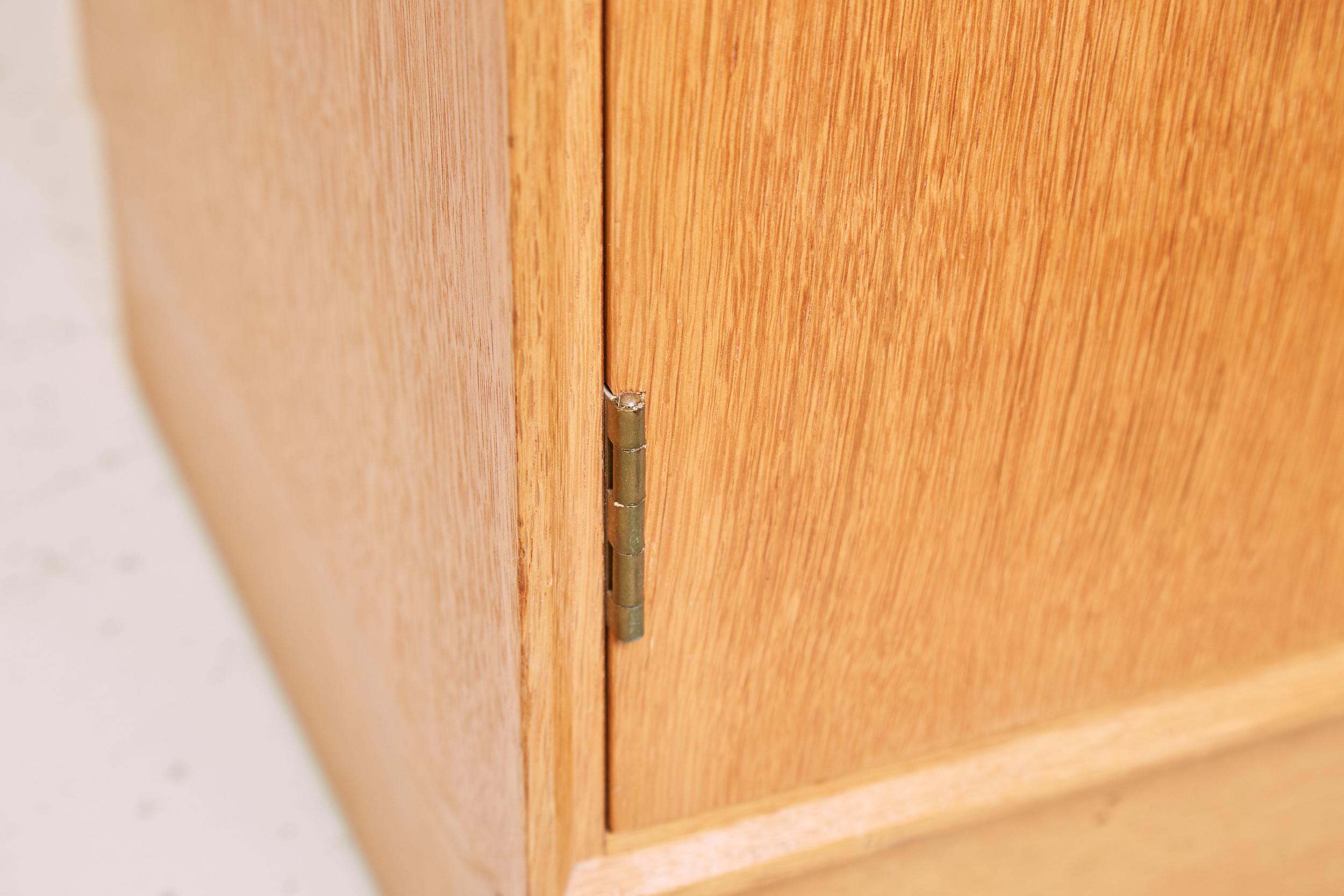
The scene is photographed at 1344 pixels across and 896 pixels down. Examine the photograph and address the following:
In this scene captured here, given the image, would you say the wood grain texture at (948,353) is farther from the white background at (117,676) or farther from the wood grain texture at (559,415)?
the white background at (117,676)

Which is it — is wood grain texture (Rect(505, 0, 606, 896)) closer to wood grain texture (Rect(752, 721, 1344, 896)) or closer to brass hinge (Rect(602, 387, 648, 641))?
brass hinge (Rect(602, 387, 648, 641))

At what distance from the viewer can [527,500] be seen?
39 cm

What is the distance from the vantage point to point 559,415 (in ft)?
1.26

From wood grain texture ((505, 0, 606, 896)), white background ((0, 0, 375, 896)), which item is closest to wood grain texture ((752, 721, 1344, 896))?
wood grain texture ((505, 0, 606, 896))

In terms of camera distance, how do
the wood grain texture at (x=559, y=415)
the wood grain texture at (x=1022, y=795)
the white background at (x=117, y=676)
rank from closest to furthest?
the wood grain texture at (x=559, y=415)
the wood grain texture at (x=1022, y=795)
the white background at (x=117, y=676)

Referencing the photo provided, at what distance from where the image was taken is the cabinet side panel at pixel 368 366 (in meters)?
0.40

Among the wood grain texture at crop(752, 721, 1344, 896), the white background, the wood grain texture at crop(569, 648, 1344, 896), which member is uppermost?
the wood grain texture at crop(569, 648, 1344, 896)

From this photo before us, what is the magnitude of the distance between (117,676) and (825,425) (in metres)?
0.68

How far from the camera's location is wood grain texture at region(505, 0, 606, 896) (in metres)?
0.34

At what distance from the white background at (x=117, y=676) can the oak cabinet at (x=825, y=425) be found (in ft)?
0.58

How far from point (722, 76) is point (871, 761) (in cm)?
31

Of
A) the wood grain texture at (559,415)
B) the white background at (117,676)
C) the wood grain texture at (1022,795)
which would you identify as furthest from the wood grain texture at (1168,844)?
the white background at (117,676)

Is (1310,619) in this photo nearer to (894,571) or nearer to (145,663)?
(894,571)

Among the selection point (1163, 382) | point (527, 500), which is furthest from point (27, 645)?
point (1163, 382)
